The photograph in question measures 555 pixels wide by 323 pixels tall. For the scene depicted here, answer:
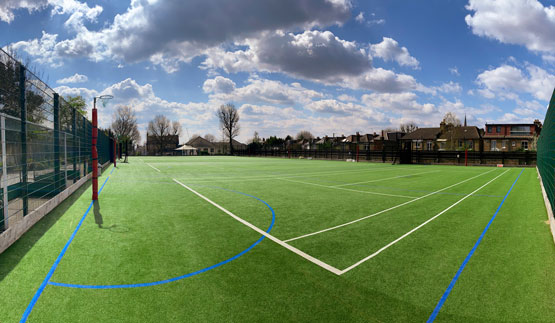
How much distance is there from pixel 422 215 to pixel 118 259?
7016 mm

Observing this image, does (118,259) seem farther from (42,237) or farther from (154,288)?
(42,237)

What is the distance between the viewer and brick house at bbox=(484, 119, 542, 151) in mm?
58688

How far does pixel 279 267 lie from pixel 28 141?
690cm

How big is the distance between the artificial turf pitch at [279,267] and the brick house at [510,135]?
67.6 meters

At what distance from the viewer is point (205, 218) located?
269 inches

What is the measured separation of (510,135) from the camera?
6112cm

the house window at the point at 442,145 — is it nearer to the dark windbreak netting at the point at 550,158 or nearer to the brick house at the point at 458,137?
the brick house at the point at 458,137

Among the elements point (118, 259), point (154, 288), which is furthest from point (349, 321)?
point (118, 259)

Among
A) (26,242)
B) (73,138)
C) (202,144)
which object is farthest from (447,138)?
(202,144)

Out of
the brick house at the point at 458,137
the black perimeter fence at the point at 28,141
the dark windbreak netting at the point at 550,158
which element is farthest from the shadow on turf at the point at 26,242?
the brick house at the point at 458,137

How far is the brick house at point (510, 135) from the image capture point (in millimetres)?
58688

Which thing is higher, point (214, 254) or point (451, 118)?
point (451, 118)

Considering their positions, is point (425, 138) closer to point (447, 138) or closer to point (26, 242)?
point (447, 138)

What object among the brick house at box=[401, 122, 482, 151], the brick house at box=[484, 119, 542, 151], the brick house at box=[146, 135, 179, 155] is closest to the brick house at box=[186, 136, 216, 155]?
the brick house at box=[146, 135, 179, 155]
